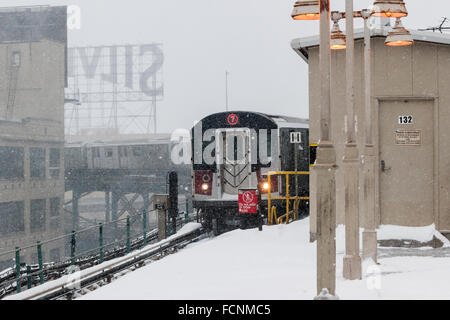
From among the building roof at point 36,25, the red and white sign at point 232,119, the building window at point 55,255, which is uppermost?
the building roof at point 36,25

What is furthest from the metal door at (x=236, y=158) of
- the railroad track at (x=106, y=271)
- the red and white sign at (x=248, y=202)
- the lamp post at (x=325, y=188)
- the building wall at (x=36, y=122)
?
the building wall at (x=36, y=122)

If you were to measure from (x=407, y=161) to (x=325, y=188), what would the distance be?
6780 mm

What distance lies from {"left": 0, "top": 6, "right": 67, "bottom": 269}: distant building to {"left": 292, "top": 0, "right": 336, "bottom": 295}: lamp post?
40048 millimetres

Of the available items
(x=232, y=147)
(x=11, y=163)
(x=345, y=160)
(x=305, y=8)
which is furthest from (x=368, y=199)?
(x=11, y=163)

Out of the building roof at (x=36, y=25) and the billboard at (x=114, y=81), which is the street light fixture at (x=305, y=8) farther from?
the billboard at (x=114, y=81)

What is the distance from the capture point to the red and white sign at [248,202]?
16562 millimetres

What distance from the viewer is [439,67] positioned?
12.6 meters

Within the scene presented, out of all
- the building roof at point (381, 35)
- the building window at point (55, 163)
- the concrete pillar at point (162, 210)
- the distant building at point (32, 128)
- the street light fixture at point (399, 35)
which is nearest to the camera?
the street light fixture at point (399, 35)

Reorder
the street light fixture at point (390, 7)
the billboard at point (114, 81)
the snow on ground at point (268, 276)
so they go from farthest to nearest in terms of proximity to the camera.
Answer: the billboard at point (114, 81) < the street light fixture at point (390, 7) < the snow on ground at point (268, 276)

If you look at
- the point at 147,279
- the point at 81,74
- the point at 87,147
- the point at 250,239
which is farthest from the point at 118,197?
the point at 147,279

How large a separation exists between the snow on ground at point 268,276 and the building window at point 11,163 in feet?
111

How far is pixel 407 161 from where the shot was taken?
12711 mm

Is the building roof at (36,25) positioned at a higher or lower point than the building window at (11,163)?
higher
